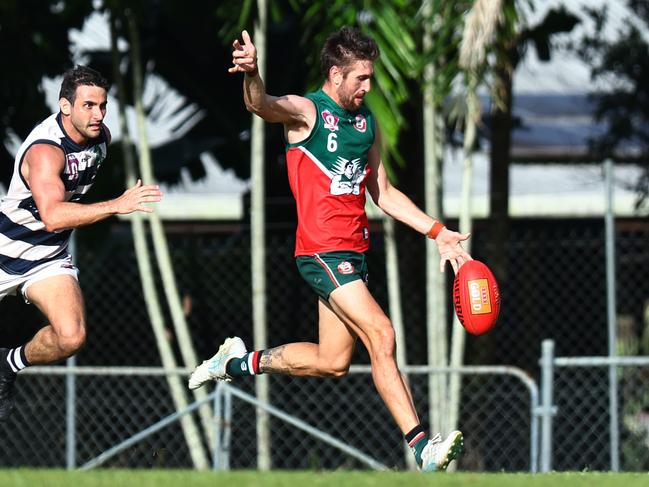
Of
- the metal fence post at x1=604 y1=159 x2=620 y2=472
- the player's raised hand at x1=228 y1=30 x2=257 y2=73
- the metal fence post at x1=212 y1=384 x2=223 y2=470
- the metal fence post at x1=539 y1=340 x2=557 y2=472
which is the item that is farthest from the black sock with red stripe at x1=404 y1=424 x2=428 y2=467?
the metal fence post at x1=604 y1=159 x2=620 y2=472

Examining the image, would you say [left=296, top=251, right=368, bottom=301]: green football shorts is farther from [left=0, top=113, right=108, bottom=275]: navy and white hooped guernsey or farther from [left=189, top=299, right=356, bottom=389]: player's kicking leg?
[left=0, top=113, right=108, bottom=275]: navy and white hooped guernsey

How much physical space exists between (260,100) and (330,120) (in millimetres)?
568

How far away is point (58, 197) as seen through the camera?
7.12 m

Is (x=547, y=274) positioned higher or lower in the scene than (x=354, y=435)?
higher

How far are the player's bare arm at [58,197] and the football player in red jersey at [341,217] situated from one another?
2.57 feet

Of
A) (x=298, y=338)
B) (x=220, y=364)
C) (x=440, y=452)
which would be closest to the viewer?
(x=440, y=452)

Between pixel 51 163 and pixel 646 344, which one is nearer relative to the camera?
pixel 51 163

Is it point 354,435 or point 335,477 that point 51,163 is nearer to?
point 335,477

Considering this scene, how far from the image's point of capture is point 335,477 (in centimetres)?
593

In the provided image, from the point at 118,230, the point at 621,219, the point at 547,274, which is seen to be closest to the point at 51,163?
the point at 547,274

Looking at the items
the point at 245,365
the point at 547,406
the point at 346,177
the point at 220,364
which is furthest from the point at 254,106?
the point at 547,406

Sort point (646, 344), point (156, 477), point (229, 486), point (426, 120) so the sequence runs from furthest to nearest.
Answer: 1. point (646, 344)
2. point (426, 120)
3. point (156, 477)
4. point (229, 486)

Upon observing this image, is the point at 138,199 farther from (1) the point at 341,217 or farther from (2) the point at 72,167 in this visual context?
(1) the point at 341,217

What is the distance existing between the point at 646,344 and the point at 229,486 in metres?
9.11
